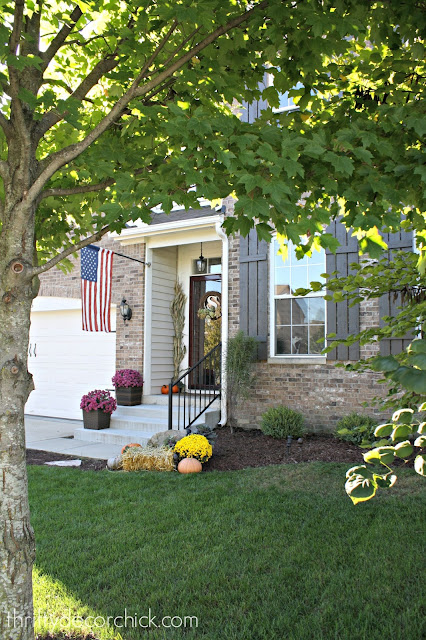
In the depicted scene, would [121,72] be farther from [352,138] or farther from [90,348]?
[90,348]

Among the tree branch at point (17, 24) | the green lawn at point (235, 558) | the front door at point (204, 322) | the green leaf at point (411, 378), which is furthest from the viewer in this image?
the front door at point (204, 322)

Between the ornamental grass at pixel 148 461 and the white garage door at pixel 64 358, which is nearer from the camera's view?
the ornamental grass at pixel 148 461

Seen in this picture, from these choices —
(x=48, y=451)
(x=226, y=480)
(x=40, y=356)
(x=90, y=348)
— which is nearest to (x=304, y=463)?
(x=226, y=480)

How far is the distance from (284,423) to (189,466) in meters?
1.83

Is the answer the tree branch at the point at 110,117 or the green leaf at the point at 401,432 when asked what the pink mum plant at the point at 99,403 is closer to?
the tree branch at the point at 110,117

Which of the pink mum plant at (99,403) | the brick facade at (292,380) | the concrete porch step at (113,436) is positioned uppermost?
the brick facade at (292,380)

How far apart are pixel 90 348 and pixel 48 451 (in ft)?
10.2

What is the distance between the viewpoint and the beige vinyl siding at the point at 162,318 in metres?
8.84

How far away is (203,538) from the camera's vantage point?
3.52 meters

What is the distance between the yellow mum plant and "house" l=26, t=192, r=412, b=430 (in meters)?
1.91

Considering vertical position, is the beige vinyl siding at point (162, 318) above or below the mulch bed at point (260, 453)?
above

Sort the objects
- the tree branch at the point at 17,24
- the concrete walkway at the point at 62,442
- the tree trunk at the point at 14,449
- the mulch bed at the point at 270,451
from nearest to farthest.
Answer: the tree trunk at the point at 14,449
the tree branch at the point at 17,24
the mulch bed at the point at 270,451
the concrete walkway at the point at 62,442

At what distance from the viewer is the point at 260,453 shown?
621cm

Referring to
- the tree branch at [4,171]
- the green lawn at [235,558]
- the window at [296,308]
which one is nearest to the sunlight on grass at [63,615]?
the green lawn at [235,558]
